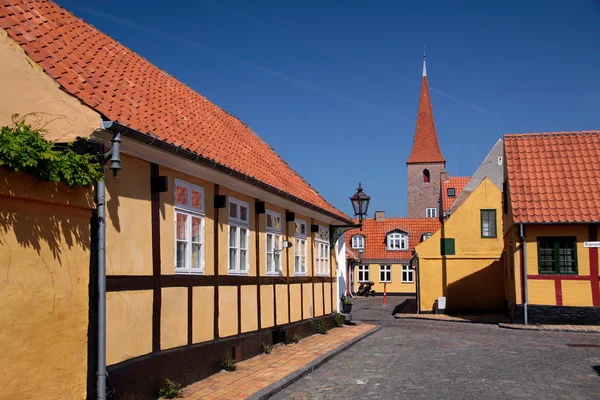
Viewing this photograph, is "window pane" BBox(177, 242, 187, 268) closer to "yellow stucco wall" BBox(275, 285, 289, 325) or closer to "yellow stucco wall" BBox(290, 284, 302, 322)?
"yellow stucco wall" BBox(275, 285, 289, 325)

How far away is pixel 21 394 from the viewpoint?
606 cm

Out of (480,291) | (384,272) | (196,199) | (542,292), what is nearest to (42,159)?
(196,199)

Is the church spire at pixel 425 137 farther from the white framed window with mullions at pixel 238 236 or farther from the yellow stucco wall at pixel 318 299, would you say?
the white framed window with mullions at pixel 238 236

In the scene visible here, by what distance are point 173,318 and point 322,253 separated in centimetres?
1040

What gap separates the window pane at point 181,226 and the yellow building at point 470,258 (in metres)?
20.5

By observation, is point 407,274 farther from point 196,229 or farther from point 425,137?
point 196,229

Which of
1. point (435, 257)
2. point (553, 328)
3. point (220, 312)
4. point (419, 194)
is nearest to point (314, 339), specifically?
point (220, 312)

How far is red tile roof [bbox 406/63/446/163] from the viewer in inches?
3361

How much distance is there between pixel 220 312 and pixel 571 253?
15.0 m

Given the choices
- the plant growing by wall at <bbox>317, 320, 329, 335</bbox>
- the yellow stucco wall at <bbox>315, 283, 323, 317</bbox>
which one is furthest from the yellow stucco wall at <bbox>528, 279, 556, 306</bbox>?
the plant growing by wall at <bbox>317, 320, 329, 335</bbox>

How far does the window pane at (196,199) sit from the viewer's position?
33.5ft

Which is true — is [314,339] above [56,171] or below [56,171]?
below

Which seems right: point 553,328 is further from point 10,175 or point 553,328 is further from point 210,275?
point 10,175

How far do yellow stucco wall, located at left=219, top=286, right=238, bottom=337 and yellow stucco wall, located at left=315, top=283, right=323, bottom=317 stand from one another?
6642mm
